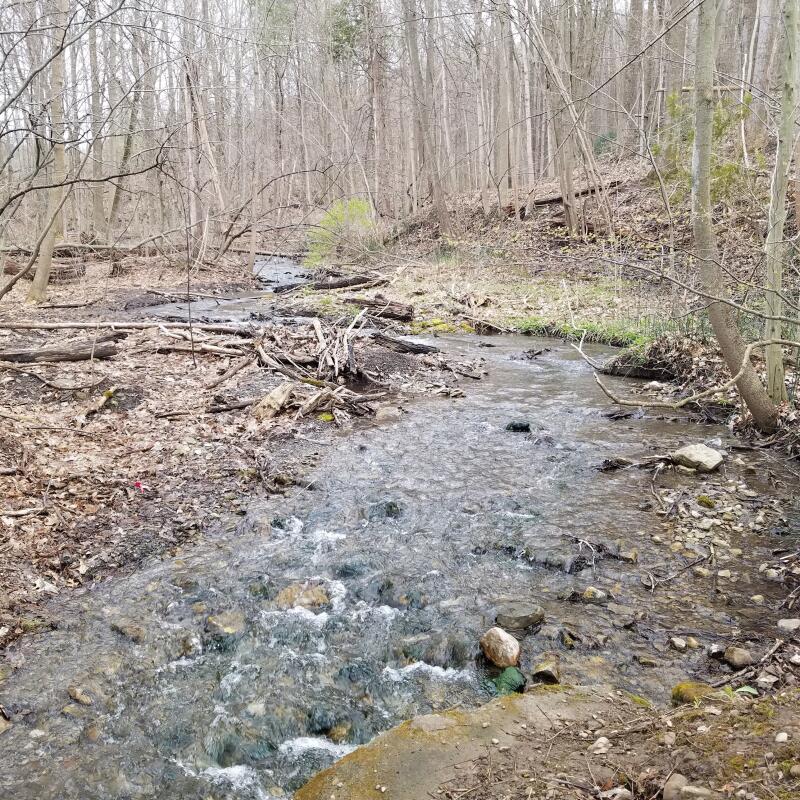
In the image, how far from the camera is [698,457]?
638cm

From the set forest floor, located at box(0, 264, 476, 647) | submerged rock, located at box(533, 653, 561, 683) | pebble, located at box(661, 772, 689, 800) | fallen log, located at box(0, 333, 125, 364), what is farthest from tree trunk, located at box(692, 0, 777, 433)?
fallen log, located at box(0, 333, 125, 364)

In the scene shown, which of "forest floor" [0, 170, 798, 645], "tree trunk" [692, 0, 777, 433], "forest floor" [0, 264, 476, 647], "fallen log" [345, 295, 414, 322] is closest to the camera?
"forest floor" [0, 264, 476, 647]

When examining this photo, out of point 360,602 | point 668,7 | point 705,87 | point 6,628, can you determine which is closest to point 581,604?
point 360,602

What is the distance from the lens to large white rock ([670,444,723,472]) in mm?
6297

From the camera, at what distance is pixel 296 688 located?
376 centimetres

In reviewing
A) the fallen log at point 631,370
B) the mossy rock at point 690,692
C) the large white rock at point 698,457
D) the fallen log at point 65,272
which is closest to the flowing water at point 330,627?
the mossy rock at point 690,692

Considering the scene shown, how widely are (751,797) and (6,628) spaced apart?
13.6ft

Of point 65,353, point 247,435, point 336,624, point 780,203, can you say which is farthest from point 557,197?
point 336,624

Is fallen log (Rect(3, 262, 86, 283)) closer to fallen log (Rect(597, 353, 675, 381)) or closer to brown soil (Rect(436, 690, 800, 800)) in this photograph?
fallen log (Rect(597, 353, 675, 381))

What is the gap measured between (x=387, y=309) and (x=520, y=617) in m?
10.9

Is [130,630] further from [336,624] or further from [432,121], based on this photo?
[432,121]

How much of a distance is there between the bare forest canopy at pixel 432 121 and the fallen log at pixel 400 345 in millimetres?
2484

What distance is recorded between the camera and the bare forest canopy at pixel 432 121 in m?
6.08

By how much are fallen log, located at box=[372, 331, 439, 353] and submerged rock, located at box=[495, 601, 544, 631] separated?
296 inches
